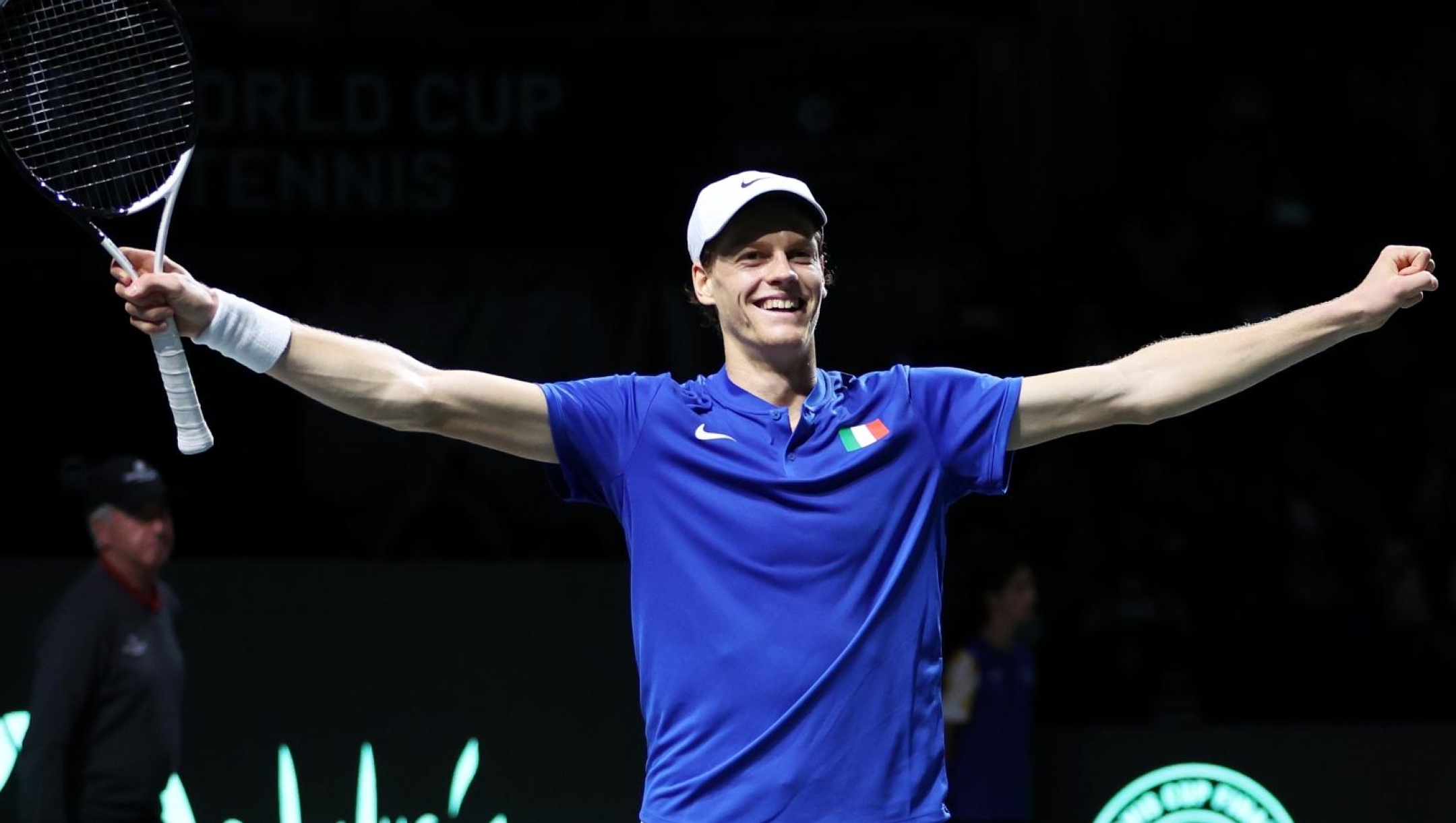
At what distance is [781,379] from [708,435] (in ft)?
0.57

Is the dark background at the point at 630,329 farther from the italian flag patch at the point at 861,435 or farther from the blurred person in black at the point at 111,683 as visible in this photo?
the italian flag patch at the point at 861,435

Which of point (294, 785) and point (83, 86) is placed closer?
point (83, 86)

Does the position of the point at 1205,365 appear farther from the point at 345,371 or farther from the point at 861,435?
the point at 345,371

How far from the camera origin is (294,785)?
21.7 ft

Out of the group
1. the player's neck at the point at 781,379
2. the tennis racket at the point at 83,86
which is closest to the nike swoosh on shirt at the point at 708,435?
the player's neck at the point at 781,379

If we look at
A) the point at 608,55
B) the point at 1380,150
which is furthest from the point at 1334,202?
the point at 608,55

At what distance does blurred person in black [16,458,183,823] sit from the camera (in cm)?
558

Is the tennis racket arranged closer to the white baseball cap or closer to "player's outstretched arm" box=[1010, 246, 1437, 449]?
the white baseball cap

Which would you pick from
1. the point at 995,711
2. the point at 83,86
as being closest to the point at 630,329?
the point at 995,711

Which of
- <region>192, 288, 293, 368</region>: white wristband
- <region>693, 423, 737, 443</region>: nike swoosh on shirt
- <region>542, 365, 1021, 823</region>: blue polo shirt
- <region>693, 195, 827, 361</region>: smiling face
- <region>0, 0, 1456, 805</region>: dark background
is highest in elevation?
<region>0, 0, 1456, 805</region>: dark background

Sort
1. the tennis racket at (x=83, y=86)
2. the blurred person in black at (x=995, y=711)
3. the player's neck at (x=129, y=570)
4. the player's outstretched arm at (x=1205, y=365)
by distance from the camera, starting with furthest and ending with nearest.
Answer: the blurred person in black at (x=995, y=711) < the player's neck at (x=129, y=570) < the tennis racket at (x=83, y=86) < the player's outstretched arm at (x=1205, y=365)

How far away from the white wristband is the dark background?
367 centimetres

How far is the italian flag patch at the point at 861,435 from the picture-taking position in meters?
3.32

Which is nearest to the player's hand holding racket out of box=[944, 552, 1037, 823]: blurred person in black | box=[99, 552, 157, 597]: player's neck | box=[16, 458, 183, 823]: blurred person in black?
box=[16, 458, 183, 823]: blurred person in black
